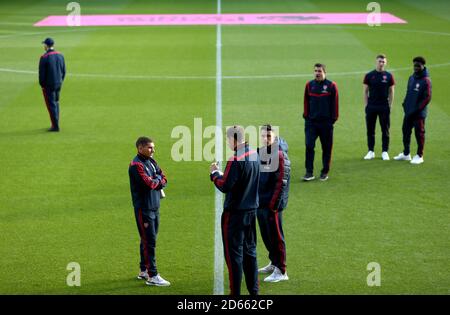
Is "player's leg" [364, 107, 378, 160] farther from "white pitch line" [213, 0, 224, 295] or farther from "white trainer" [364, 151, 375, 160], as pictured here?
"white pitch line" [213, 0, 224, 295]

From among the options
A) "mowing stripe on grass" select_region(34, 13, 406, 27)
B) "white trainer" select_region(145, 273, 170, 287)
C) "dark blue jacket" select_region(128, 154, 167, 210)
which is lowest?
"white trainer" select_region(145, 273, 170, 287)

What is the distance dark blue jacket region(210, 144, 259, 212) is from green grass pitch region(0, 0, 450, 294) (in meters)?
1.23

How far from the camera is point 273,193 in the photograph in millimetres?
9898

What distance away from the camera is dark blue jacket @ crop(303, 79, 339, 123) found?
45.6 feet

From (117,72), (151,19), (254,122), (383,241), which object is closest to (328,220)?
(383,241)

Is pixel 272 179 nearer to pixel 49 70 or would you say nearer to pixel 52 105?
pixel 52 105

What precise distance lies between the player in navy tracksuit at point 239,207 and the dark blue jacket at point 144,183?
0.79 m

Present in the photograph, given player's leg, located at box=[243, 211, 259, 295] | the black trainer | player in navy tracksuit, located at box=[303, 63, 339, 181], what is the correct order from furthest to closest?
the black trainer < player in navy tracksuit, located at box=[303, 63, 339, 181] < player's leg, located at box=[243, 211, 259, 295]

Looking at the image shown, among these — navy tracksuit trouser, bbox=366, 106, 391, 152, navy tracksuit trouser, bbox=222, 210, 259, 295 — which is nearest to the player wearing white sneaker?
navy tracksuit trouser, bbox=366, 106, 391, 152

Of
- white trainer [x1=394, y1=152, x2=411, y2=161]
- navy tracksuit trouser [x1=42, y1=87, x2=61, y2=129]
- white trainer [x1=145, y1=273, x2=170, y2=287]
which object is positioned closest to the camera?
white trainer [x1=145, y1=273, x2=170, y2=287]

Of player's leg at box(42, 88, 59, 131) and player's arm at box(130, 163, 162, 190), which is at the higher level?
player's leg at box(42, 88, 59, 131)

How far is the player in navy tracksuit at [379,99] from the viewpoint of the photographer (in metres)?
15.2

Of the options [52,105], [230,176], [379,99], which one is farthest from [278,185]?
[52,105]

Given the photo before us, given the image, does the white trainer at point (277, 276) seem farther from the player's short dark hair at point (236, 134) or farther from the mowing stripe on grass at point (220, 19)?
the mowing stripe on grass at point (220, 19)
